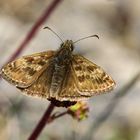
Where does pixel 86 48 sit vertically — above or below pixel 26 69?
below

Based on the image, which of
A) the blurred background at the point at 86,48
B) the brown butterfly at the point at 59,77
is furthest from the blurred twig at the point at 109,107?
the brown butterfly at the point at 59,77

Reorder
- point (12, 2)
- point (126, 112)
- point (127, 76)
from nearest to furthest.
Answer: point (126, 112)
point (127, 76)
point (12, 2)

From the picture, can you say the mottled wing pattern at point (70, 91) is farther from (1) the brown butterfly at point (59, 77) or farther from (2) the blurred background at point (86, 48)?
(2) the blurred background at point (86, 48)

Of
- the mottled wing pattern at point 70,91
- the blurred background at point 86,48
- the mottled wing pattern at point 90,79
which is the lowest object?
the blurred background at point 86,48

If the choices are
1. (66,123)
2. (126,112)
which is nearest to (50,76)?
(66,123)

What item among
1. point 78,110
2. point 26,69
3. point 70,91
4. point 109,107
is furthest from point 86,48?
point 70,91

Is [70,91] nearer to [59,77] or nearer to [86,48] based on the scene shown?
[59,77]

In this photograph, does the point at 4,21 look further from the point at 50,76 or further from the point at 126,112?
the point at 50,76

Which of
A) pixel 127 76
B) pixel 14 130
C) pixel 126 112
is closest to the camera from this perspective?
pixel 14 130
